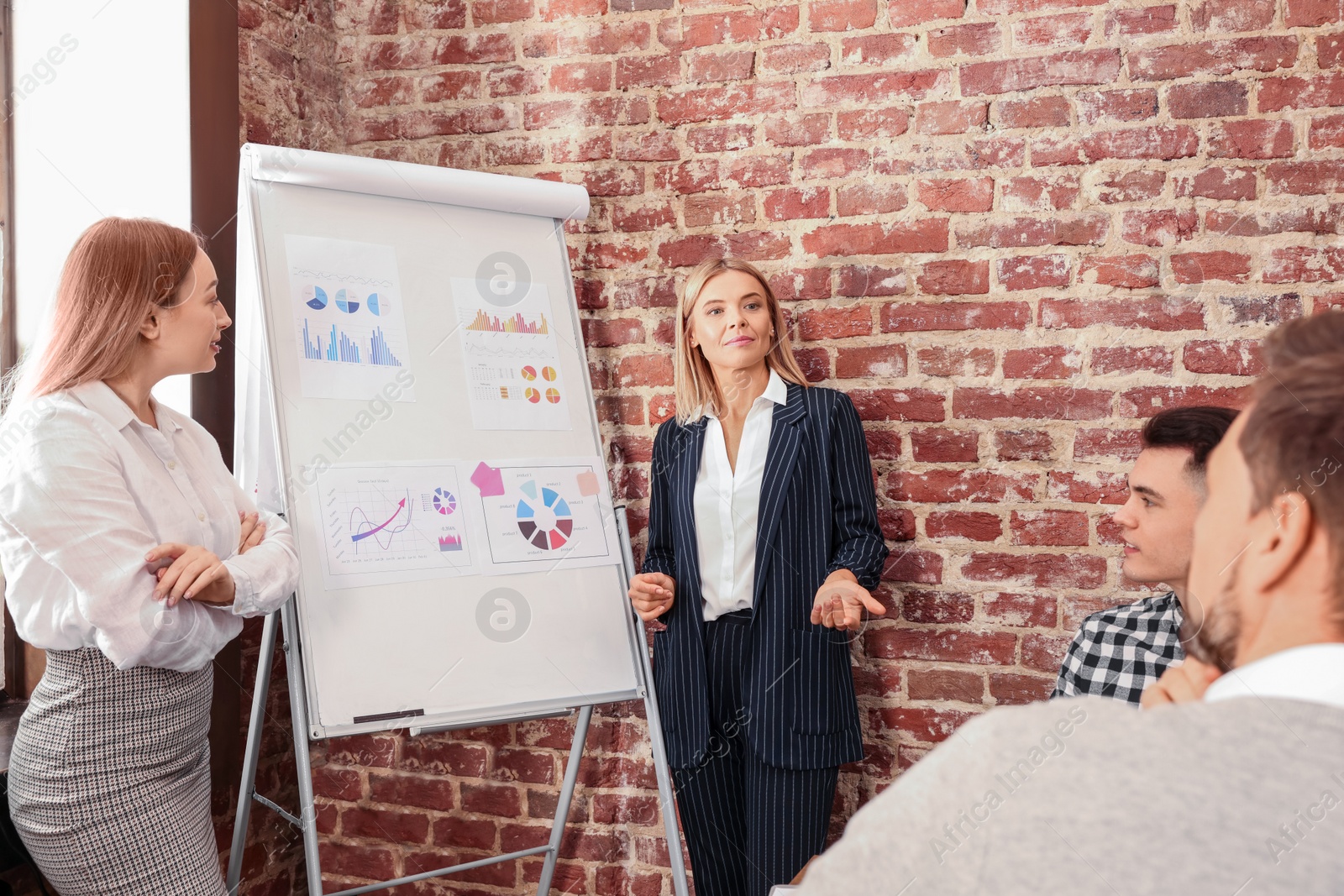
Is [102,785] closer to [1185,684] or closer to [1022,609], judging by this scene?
[1185,684]

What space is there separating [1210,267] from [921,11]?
82 cm

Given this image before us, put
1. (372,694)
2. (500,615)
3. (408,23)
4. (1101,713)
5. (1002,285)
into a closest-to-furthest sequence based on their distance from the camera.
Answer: (1101,713) < (372,694) < (500,615) < (1002,285) < (408,23)

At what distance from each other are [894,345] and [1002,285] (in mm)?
257

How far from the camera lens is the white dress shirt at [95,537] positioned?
1303mm

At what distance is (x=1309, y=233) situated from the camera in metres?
1.87

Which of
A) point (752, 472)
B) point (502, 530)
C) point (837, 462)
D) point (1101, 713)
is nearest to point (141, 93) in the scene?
point (502, 530)

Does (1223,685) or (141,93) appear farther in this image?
(141,93)

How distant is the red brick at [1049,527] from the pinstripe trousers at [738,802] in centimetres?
63

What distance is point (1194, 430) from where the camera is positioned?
4.81ft

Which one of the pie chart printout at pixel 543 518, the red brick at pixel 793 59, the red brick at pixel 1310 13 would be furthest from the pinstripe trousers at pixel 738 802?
the red brick at pixel 1310 13

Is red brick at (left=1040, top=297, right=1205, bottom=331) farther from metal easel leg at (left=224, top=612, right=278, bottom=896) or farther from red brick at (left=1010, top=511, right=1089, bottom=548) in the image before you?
metal easel leg at (left=224, top=612, right=278, bottom=896)

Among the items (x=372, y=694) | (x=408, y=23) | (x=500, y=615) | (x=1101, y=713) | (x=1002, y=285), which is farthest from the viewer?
(x=408, y=23)

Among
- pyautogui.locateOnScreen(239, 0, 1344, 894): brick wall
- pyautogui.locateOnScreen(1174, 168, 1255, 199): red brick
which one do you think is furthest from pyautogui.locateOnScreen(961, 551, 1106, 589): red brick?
pyautogui.locateOnScreen(1174, 168, 1255, 199): red brick

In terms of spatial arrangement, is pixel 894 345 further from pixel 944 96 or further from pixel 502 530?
pixel 502 530
